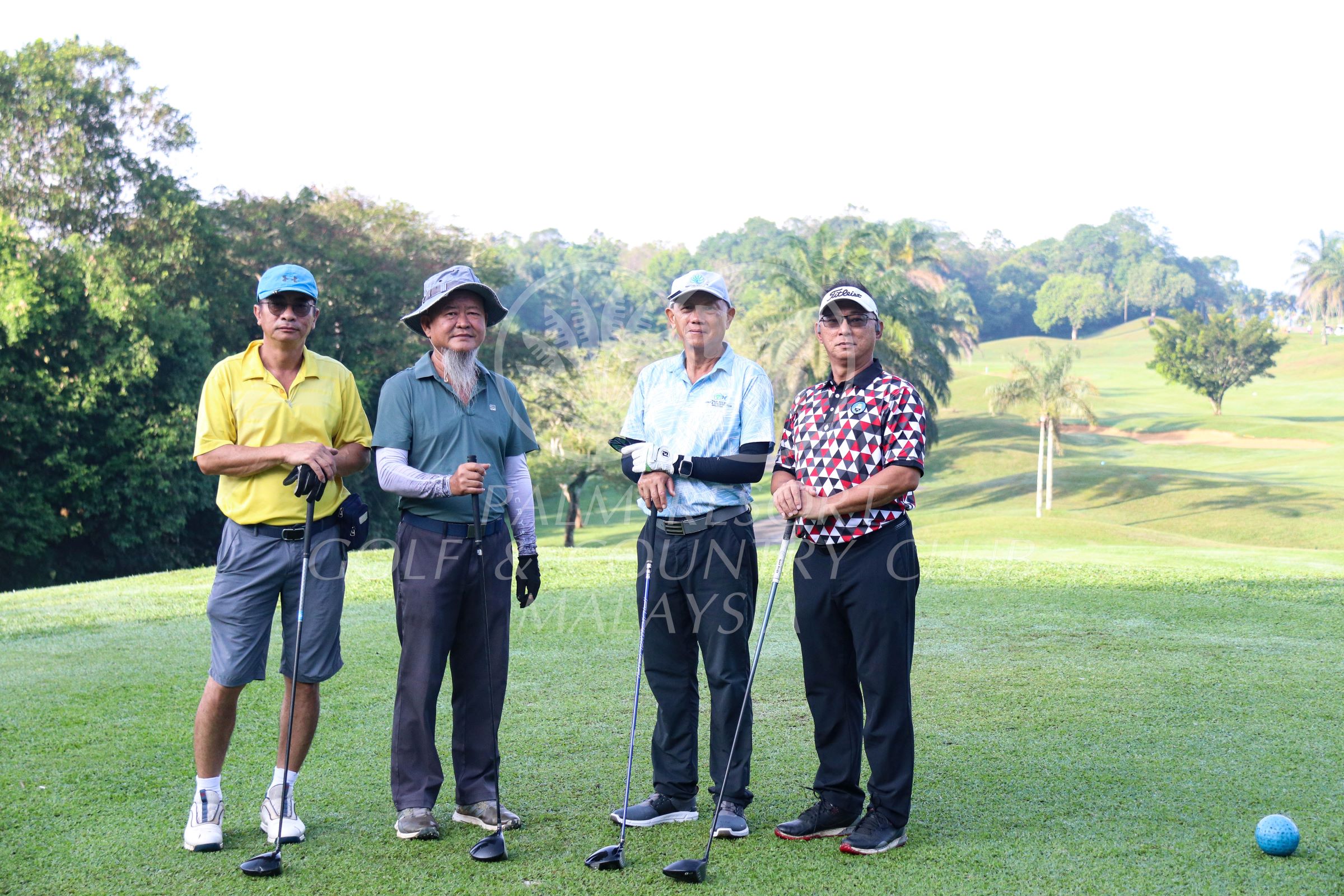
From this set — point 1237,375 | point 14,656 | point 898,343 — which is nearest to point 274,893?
point 14,656

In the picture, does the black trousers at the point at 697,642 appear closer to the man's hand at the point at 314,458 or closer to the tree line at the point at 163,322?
the man's hand at the point at 314,458

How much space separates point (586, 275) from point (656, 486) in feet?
248

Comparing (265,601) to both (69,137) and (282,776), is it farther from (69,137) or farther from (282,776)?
(69,137)

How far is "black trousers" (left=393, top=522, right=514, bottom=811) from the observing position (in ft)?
15.2

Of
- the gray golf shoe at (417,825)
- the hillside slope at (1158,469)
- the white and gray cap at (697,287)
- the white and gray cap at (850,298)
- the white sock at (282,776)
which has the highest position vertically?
the white and gray cap at (697,287)

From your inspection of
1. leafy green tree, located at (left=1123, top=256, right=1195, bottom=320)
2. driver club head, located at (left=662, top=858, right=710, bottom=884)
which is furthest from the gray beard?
leafy green tree, located at (left=1123, top=256, right=1195, bottom=320)

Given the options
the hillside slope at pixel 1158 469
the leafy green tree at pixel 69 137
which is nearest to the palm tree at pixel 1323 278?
the hillside slope at pixel 1158 469

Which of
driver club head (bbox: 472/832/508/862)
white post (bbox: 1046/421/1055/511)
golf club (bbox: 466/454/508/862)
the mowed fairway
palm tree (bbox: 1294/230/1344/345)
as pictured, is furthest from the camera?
palm tree (bbox: 1294/230/1344/345)

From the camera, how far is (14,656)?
874 centimetres

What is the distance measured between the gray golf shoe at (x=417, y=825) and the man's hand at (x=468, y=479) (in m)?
1.25

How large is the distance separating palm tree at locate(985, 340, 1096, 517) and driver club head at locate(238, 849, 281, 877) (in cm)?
3925

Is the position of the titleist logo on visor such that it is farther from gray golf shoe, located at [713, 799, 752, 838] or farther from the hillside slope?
the hillside slope

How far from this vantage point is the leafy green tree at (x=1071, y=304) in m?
113

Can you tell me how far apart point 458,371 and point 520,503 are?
621 millimetres
